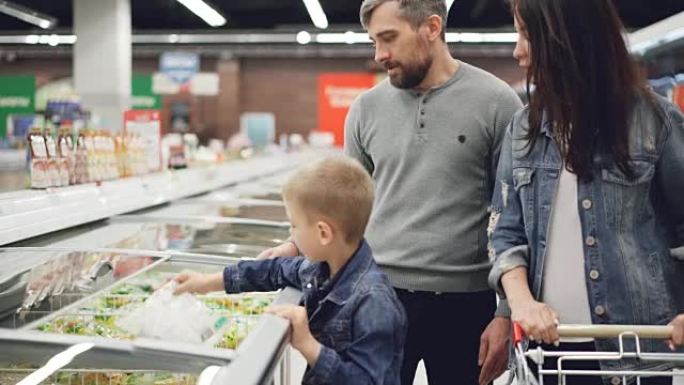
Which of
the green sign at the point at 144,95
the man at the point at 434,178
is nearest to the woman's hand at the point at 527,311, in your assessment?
the man at the point at 434,178

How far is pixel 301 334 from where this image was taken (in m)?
1.61

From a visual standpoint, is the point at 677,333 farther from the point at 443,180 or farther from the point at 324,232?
the point at 443,180

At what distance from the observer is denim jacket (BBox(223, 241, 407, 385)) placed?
161cm

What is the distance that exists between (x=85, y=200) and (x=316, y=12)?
11244mm

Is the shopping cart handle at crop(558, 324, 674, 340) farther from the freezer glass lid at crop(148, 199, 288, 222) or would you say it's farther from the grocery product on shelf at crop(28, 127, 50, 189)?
the freezer glass lid at crop(148, 199, 288, 222)

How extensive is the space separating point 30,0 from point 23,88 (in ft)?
7.86

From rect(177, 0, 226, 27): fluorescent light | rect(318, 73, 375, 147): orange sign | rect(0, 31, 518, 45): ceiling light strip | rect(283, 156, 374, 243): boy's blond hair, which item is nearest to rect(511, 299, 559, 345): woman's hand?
rect(283, 156, 374, 243): boy's blond hair

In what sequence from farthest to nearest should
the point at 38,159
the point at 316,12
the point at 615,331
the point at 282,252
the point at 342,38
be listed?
the point at 342,38, the point at 316,12, the point at 38,159, the point at 282,252, the point at 615,331

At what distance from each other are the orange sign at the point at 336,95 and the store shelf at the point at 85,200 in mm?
12808

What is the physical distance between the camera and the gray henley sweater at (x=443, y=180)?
2311mm

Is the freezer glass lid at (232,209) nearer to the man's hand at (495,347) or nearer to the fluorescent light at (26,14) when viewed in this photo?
the man's hand at (495,347)

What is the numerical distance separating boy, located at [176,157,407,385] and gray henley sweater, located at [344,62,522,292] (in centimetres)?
57

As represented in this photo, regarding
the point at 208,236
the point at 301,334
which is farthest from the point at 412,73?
the point at 208,236

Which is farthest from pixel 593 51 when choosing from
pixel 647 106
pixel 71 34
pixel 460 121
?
pixel 71 34
